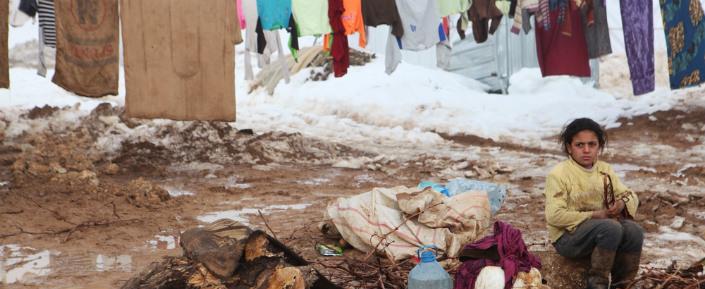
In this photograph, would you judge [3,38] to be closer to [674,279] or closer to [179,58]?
[179,58]

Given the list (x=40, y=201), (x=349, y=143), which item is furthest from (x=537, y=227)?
Result: (x=349, y=143)

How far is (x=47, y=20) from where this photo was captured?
18.8ft

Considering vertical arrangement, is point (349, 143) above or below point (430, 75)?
below

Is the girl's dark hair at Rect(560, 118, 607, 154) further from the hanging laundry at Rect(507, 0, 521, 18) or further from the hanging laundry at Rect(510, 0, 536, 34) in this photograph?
the hanging laundry at Rect(510, 0, 536, 34)

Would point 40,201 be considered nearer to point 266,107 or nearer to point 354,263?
point 354,263

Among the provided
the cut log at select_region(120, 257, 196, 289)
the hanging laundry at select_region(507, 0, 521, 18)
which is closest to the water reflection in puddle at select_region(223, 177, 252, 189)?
the hanging laundry at select_region(507, 0, 521, 18)

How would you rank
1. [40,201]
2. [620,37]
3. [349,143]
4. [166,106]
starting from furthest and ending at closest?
[620,37] → [349,143] → [40,201] → [166,106]

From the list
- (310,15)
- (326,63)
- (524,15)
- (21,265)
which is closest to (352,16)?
(310,15)

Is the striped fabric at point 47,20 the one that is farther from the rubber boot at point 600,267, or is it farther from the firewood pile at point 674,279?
the firewood pile at point 674,279

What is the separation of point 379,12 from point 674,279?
428 centimetres

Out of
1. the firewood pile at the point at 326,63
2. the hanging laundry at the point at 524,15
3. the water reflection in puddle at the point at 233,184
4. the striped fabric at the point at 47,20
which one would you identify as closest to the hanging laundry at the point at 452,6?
the hanging laundry at the point at 524,15

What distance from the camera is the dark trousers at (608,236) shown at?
351 centimetres

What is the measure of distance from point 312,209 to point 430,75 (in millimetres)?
10020

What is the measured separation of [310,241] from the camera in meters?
5.51
